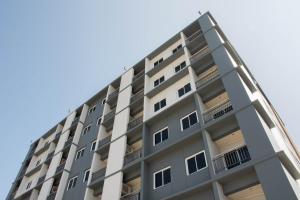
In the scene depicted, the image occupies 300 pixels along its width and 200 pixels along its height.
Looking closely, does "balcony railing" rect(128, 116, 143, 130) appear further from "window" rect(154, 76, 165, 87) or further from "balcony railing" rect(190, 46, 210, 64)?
"balcony railing" rect(190, 46, 210, 64)

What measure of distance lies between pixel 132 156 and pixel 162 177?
4.46 metres

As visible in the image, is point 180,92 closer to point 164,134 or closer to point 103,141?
point 164,134

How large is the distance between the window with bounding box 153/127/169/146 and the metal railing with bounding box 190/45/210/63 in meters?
7.59

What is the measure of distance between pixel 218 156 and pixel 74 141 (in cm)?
2161

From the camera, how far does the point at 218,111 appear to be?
2008 cm

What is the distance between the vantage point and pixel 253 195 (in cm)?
1577

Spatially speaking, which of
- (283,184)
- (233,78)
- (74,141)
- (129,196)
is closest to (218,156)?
(283,184)

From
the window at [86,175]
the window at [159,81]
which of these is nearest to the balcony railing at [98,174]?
the window at [86,175]

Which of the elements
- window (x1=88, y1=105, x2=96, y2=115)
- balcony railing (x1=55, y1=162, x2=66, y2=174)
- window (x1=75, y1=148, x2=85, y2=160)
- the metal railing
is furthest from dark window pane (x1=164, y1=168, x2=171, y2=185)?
window (x1=88, y1=105, x2=96, y2=115)

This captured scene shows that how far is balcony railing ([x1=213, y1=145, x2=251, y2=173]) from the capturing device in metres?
16.1

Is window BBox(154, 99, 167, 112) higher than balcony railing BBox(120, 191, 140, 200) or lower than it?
higher

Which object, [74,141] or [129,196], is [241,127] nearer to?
[129,196]

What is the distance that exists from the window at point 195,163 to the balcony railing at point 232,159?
132 cm

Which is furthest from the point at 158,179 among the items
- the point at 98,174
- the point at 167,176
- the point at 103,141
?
the point at 103,141
